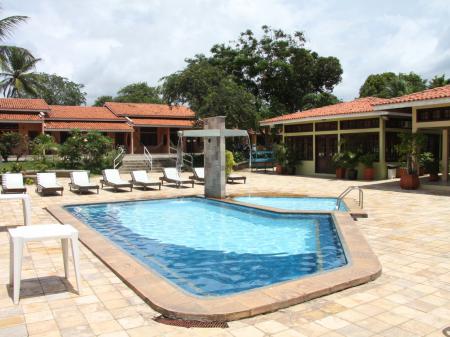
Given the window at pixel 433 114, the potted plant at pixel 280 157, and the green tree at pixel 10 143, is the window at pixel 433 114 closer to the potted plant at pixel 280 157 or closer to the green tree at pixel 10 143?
the potted plant at pixel 280 157

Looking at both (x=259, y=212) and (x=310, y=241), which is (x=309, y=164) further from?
(x=310, y=241)

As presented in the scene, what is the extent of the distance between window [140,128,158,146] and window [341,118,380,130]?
19.0m

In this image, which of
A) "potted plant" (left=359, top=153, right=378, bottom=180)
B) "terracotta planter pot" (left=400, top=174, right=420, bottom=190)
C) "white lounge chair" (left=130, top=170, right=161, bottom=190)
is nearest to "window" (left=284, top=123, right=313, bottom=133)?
"potted plant" (left=359, top=153, right=378, bottom=180)

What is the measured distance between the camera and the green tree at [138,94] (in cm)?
5806

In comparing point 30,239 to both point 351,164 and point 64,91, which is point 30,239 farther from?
point 64,91

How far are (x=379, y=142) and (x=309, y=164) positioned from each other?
474 cm

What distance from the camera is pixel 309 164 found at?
2348 cm

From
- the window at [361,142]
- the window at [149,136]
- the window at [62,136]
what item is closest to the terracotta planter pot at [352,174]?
the window at [361,142]

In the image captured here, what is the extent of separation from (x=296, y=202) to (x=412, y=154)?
5.64 metres

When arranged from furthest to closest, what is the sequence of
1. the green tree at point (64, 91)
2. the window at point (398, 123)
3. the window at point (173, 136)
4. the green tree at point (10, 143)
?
the green tree at point (64, 91), the window at point (173, 136), the green tree at point (10, 143), the window at point (398, 123)

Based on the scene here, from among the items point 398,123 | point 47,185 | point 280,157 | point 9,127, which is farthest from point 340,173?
point 9,127

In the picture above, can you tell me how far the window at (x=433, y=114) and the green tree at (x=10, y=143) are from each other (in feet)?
73.0

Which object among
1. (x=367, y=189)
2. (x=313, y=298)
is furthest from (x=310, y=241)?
(x=367, y=189)

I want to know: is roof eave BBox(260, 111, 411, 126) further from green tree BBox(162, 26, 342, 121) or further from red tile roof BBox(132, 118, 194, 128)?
red tile roof BBox(132, 118, 194, 128)
